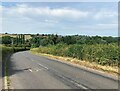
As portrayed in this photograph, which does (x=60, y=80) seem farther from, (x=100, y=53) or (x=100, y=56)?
(x=100, y=53)

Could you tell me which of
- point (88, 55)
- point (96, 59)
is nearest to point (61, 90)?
point (96, 59)

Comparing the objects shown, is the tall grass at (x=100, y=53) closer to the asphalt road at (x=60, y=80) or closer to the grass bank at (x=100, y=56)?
the grass bank at (x=100, y=56)

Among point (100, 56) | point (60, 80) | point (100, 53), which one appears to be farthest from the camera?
point (100, 53)

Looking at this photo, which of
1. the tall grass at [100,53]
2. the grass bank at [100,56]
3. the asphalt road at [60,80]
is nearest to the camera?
the asphalt road at [60,80]

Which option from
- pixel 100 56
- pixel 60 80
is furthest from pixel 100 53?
pixel 60 80

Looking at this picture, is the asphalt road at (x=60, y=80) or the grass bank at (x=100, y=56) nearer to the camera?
the asphalt road at (x=60, y=80)

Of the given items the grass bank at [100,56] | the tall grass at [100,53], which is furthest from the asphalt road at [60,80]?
the tall grass at [100,53]

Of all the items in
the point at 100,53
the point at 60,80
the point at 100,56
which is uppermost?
the point at 100,53

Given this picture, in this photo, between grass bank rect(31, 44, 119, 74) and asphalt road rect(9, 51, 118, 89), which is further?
grass bank rect(31, 44, 119, 74)

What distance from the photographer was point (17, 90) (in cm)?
1262

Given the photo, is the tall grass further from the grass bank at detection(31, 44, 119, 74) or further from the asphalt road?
the asphalt road

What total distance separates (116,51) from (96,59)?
16.7 feet

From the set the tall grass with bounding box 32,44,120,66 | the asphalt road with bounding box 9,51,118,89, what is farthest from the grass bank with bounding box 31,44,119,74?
the asphalt road with bounding box 9,51,118,89

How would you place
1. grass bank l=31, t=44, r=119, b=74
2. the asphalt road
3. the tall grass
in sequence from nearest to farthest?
the asphalt road, grass bank l=31, t=44, r=119, b=74, the tall grass
